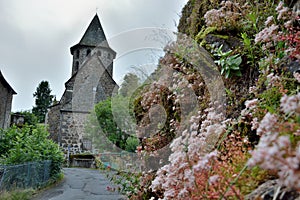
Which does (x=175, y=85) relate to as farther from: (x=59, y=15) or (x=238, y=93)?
(x=59, y=15)

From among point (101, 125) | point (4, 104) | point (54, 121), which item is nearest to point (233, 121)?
point (101, 125)

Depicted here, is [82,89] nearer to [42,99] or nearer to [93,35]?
[93,35]

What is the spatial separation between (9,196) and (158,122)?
3.68 m

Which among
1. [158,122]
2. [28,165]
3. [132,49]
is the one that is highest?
[132,49]

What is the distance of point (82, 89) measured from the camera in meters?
22.0

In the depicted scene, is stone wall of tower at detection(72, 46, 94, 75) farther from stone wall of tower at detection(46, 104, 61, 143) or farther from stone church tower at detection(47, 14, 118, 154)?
stone wall of tower at detection(46, 104, 61, 143)

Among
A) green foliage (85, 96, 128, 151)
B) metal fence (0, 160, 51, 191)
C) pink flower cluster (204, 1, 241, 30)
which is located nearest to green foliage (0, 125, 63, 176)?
metal fence (0, 160, 51, 191)

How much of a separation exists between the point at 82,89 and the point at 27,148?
14.4m

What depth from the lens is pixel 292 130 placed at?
3.79 feet

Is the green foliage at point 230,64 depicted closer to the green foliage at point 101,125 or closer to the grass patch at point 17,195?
the grass patch at point 17,195

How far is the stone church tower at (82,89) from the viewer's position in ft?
67.3

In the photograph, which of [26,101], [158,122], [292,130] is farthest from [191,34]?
[26,101]

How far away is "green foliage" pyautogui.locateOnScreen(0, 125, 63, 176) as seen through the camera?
7.46 m

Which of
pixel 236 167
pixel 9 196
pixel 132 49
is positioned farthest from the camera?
pixel 9 196
